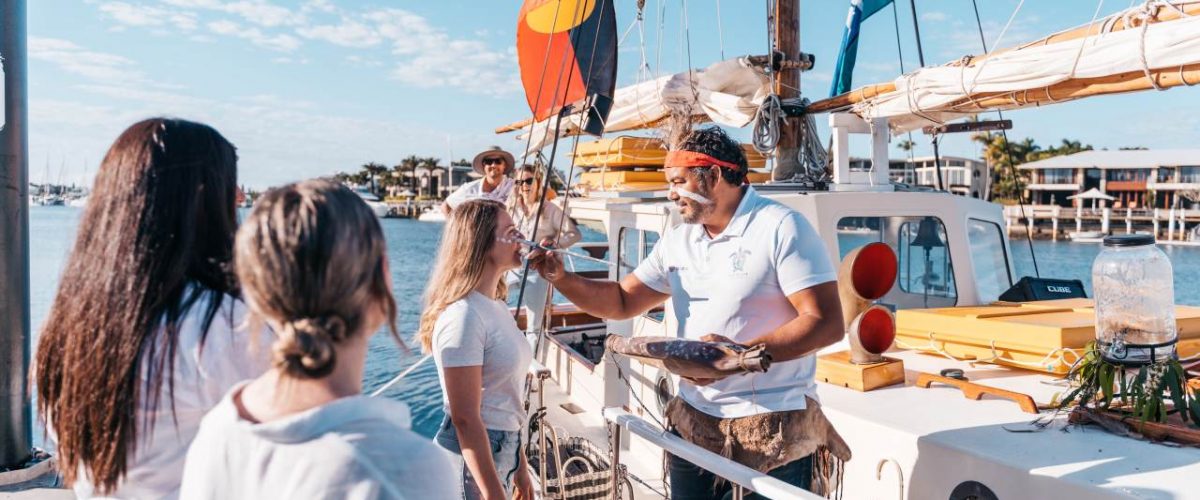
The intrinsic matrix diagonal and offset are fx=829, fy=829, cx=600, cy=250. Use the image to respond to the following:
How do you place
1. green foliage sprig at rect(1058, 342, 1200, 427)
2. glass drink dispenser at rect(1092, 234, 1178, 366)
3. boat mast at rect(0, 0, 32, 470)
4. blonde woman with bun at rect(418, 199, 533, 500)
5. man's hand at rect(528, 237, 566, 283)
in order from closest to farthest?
blonde woman with bun at rect(418, 199, 533, 500)
green foliage sprig at rect(1058, 342, 1200, 427)
glass drink dispenser at rect(1092, 234, 1178, 366)
man's hand at rect(528, 237, 566, 283)
boat mast at rect(0, 0, 32, 470)

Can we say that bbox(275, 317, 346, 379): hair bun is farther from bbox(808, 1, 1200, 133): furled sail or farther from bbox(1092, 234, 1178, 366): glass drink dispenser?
bbox(808, 1, 1200, 133): furled sail

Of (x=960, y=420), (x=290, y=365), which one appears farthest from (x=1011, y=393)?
(x=290, y=365)

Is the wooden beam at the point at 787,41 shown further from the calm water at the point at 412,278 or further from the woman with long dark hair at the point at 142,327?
the woman with long dark hair at the point at 142,327

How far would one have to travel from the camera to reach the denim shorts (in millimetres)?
2658

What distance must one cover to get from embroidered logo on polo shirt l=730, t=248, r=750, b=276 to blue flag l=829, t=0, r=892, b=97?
4907 millimetres

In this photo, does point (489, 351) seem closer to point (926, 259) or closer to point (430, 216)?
point (926, 259)

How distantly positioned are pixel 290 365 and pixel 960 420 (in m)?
2.74

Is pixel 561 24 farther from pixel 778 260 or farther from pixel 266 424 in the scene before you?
pixel 266 424

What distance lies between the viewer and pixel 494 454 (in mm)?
2771

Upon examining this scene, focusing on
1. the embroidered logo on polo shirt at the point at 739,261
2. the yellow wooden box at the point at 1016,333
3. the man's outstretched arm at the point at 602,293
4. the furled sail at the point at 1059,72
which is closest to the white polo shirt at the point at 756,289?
the embroidered logo on polo shirt at the point at 739,261

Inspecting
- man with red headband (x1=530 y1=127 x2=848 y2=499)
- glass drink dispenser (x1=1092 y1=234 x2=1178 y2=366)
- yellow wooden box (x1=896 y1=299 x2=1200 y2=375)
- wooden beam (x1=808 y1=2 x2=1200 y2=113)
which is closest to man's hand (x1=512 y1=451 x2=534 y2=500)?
man with red headband (x1=530 y1=127 x2=848 y2=499)

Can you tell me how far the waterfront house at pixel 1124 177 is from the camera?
2544 inches

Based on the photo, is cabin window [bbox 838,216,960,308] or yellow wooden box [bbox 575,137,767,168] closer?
cabin window [bbox 838,216,960,308]

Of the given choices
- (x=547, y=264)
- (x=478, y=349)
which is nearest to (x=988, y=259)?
(x=547, y=264)
